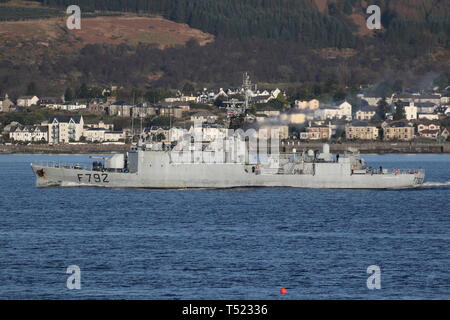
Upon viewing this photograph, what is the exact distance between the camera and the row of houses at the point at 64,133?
424ft

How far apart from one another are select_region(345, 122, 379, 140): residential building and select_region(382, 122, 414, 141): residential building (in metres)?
1.22

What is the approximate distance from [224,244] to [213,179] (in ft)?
65.6

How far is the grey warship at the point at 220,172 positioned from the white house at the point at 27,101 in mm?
110217

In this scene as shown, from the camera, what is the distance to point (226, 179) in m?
54.4

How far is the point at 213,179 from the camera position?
2138 inches

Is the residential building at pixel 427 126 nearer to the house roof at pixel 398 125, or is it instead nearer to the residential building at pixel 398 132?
the house roof at pixel 398 125

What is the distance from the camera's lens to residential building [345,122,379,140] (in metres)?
128

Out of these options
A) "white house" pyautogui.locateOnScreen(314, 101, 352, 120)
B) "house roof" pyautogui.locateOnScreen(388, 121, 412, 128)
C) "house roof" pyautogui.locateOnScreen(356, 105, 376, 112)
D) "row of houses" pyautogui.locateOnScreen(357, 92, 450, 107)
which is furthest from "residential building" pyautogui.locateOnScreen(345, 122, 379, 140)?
"row of houses" pyautogui.locateOnScreen(357, 92, 450, 107)

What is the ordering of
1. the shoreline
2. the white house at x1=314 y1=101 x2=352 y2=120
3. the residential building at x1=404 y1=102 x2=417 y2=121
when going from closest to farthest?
the shoreline → the white house at x1=314 y1=101 x2=352 y2=120 → the residential building at x1=404 y1=102 x2=417 y2=121

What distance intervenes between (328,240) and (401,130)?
3891 inches

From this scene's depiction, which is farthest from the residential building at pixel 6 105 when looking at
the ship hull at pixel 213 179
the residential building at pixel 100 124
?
the ship hull at pixel 213 179

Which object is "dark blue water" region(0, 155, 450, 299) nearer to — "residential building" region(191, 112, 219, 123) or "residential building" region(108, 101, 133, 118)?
"residential building" region(191, 112, 219, 123)

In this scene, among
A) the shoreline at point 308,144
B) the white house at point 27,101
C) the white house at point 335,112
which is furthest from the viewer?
the white house at point 27,101
